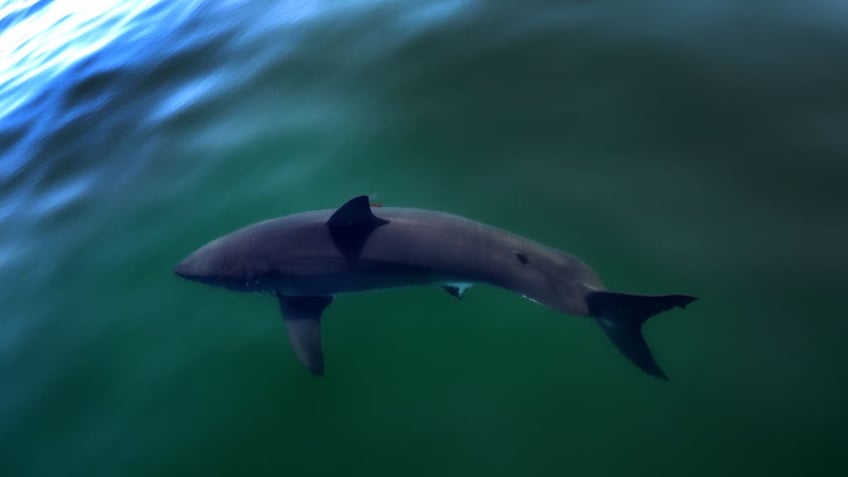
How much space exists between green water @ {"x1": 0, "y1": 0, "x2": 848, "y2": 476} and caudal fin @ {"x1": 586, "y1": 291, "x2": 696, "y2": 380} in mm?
447

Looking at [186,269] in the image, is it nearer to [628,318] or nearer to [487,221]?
[487,221]

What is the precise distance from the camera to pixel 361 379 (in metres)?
5.82

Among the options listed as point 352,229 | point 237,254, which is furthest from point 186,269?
point 352,229

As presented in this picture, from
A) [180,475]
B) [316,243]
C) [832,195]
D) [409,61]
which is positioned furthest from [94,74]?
[832,195]

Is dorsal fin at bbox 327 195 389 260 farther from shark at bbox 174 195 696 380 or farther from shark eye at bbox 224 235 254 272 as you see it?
shark eye at bbox 224 235 254 272

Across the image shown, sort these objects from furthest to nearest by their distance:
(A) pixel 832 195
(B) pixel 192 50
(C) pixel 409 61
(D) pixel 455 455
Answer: (B) pixel 192 50
(C) pixel 409 61
(A) pixel 832 195
(D) pixel 455 455

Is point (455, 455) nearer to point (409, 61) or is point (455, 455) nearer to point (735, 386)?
point (735, 386)

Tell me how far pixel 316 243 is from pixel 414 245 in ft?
3.70

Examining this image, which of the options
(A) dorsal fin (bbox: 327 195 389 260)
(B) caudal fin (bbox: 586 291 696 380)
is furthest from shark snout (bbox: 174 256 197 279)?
(B) caudal fin (bbox: 586 291 696 380)

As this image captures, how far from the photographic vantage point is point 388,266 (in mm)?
5812

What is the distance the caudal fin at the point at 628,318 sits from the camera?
4773mm

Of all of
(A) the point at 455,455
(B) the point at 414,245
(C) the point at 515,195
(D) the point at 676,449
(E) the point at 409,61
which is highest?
(E) the point at 409,61

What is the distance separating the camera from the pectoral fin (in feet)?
18.9

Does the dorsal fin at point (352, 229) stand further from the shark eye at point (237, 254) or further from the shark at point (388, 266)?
the shark eye at point (237, 254)
